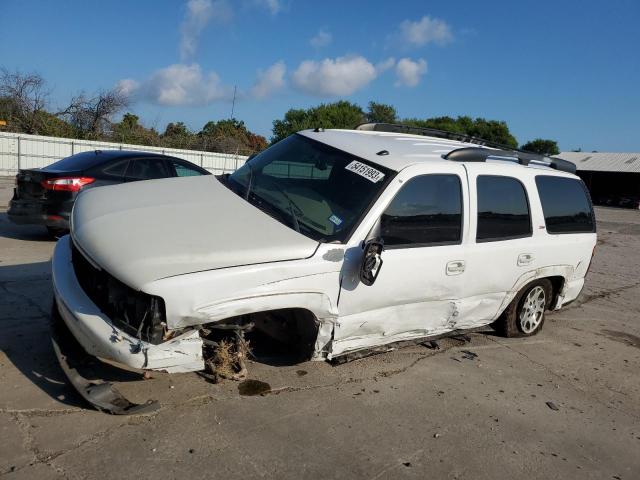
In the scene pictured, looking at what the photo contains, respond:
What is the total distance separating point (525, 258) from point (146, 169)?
6.27m

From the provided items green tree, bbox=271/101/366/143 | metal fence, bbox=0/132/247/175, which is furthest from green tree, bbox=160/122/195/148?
green tree, bbox=271/101/366/143

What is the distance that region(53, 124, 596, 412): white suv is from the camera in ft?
10.7

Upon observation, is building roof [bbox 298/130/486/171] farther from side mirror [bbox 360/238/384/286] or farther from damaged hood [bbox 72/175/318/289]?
damaged hood [bbox 72/175/318/289]

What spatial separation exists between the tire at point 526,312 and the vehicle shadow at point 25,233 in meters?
6.87

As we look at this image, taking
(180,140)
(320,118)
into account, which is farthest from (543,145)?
(180,140)

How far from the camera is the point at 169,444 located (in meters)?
3.17

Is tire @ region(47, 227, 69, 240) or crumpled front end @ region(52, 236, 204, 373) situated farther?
tire @ region(47, 227, 69, 240)

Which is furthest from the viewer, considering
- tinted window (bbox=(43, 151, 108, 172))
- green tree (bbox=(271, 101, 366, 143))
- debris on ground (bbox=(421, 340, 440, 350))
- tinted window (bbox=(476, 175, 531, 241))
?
green tree (bbox=(271, 101, 366, 143))

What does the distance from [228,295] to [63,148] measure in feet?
76.4

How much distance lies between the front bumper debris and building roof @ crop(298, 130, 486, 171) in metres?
2.47

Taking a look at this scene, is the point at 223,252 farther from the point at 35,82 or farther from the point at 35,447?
the point at 35,82

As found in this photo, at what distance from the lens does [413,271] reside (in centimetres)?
422

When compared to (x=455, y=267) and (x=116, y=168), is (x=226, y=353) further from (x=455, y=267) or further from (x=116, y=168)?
(x=116, y=168)

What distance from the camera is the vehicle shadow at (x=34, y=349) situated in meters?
3.67
